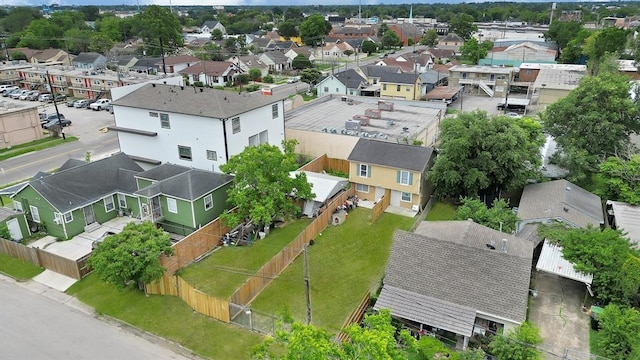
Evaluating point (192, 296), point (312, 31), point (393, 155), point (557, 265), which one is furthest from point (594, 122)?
point (312, 31)

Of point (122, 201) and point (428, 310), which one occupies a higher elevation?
point (122, 201)

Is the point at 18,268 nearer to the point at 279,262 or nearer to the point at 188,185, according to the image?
the point at 188,185

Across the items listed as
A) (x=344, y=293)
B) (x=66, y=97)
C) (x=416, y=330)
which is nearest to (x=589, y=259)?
(x=416, y=330)

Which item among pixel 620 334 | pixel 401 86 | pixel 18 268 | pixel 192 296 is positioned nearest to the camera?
pixel 620 334

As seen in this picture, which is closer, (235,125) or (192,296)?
(192,296)

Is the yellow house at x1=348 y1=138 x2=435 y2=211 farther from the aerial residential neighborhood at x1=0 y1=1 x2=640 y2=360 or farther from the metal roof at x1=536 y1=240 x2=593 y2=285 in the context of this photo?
the metal roof at x1=536 y1=240 x2=593 y2=285

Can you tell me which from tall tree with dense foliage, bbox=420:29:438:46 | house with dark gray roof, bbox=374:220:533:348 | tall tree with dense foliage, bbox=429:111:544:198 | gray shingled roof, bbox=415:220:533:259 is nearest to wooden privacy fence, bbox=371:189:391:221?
tall tree with dense foliage, bbox=429:111:544:198
